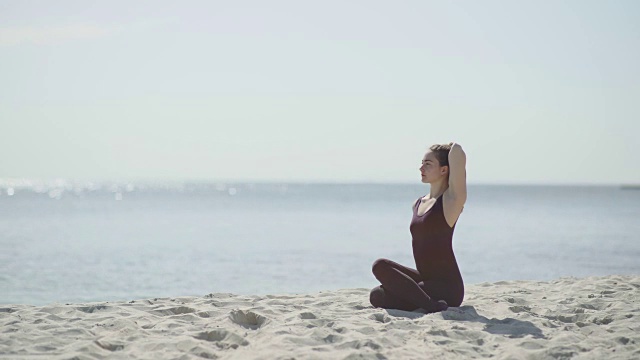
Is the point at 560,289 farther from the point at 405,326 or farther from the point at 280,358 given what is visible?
the point at 280,358

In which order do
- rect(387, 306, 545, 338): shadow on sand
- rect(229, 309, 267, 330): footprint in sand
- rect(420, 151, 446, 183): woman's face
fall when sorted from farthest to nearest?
rect(420, 151, 446, 183): woman's face < rect(229, 309, 267, 330): footprint in sand < rect(387, 306, 545, 338): shadow on sand

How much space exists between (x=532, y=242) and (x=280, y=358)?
17.1 metres

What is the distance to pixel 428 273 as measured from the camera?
236 inches

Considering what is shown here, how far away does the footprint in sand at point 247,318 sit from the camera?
541 centimetres

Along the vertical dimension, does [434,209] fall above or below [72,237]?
above

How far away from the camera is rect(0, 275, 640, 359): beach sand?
177 inches

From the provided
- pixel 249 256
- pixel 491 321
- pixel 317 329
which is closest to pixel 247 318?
pixel 317 329

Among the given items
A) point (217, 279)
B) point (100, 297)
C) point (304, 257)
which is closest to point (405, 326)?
point (100, 297)

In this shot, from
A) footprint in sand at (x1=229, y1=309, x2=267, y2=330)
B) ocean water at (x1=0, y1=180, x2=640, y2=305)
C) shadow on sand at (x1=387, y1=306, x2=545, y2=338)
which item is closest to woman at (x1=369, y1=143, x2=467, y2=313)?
shadow on sand at (x1=387, y1=306, x2=545, y2=338)

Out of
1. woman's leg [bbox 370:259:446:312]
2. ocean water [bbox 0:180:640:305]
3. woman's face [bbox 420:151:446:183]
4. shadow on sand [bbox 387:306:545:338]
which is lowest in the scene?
ocean water [bbox 0:180:640:305]

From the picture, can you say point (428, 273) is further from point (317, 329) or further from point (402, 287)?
point (317, 329)

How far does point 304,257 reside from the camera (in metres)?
15.8

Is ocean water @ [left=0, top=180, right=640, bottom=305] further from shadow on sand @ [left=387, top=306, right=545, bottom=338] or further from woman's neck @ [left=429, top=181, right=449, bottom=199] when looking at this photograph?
woman's neck @ [left=429, top=181, right=449, bottom=199]

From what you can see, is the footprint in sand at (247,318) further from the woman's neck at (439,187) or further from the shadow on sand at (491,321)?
the woman's neck at (439,187)
